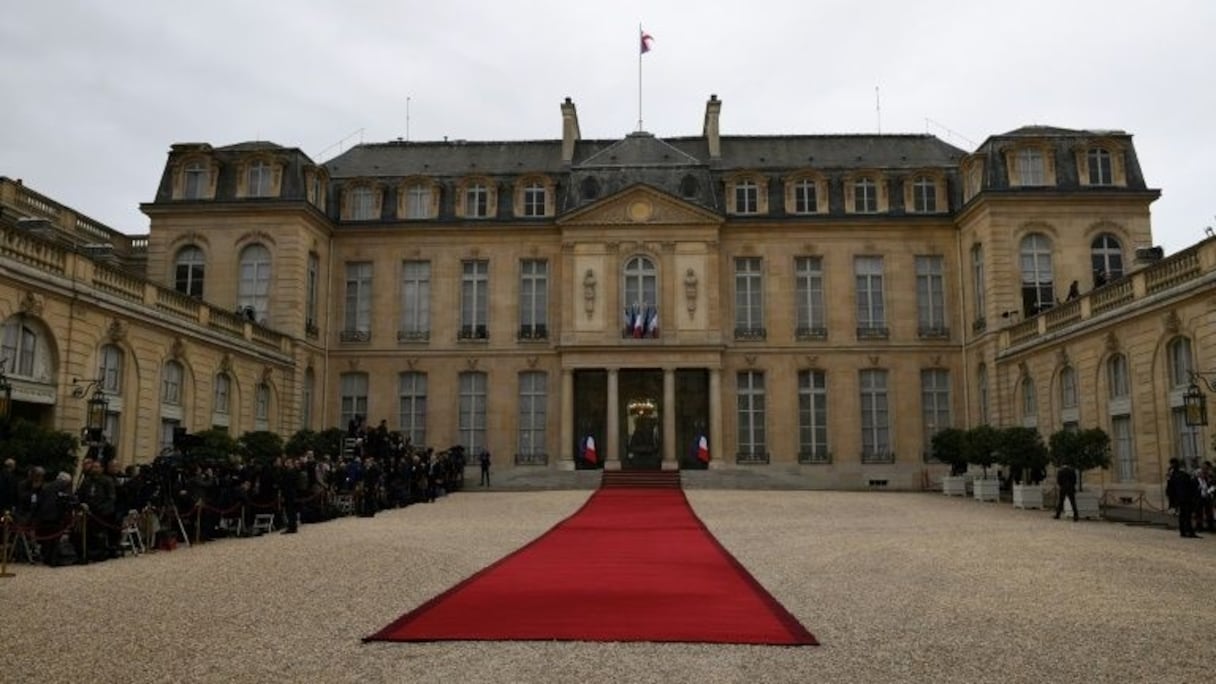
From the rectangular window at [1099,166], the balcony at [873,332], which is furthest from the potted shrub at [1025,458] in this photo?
the rectangular window at [1099,166]

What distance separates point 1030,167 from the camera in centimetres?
3309

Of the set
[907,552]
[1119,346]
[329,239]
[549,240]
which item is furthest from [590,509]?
[329,239]

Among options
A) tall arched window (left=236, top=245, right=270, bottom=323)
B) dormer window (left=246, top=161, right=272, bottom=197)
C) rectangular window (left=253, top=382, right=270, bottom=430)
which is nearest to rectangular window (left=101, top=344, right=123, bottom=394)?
rectangular window (left=253, top=382, right=270, bottom=430)

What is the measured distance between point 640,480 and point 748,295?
8.36 metres

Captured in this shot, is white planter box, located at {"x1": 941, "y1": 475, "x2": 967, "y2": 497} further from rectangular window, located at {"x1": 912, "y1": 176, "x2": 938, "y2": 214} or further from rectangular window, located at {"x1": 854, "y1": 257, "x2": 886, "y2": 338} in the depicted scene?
rectangular window, located at {"x1": 912, "y1": 176, "x2": 938, "y2": 214}

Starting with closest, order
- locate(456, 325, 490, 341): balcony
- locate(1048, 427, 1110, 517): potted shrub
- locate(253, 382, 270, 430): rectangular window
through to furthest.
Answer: locate(1048, 427, 1110, 517): potted shrub
locate(253, 382, 270, 430): rectangular window
locate(456, 325, 490, 341): balcony

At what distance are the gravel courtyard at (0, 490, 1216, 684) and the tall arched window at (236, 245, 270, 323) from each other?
57.6ft

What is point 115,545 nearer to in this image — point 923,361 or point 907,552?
point 907,552

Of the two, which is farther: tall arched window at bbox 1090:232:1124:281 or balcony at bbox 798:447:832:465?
balcony at bbox 798:447:832:465

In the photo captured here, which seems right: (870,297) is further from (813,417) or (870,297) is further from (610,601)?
(610,601)

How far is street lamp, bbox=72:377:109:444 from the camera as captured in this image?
61.1 ft

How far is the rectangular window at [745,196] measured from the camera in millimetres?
37219

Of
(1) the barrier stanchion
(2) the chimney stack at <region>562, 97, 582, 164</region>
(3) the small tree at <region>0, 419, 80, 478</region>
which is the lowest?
(1) the barrier stanchion

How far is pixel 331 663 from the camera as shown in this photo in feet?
24.1
